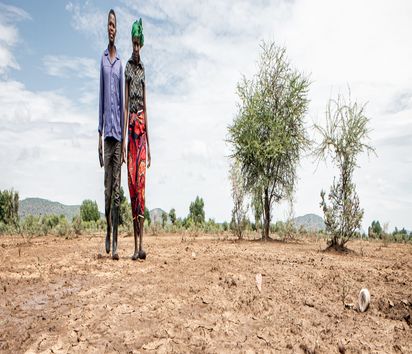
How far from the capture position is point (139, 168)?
5.65 m

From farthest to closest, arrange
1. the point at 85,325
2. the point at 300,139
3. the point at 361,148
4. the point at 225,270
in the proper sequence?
the point at 300,139 < the point at 361,148 < the point at 225,270 < the point at 85,325

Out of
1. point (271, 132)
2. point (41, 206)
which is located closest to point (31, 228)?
point (271, 132)

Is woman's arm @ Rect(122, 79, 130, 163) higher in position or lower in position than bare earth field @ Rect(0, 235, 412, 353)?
higher

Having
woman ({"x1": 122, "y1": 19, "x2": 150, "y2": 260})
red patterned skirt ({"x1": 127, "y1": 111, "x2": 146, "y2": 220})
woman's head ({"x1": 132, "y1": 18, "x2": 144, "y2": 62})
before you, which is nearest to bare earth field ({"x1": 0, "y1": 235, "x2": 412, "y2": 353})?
woman ({"x1": 122, "y1": 19, "x2": 150, "y2": 260})

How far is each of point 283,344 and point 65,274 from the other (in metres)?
2.95

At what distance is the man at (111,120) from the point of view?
5547mm

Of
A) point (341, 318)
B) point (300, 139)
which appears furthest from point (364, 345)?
point (300, 139)

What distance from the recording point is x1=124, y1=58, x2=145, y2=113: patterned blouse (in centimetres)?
571

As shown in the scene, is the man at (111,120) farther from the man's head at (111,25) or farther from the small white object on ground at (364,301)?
the small white object on ground at (364,301)

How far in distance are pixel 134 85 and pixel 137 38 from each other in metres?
0.71

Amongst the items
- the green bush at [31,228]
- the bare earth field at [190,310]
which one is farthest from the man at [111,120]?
the green bush at [31,228]

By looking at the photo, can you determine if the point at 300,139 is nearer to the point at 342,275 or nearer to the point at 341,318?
the point at 342,275

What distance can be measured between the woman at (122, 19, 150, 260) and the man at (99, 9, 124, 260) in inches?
4.7

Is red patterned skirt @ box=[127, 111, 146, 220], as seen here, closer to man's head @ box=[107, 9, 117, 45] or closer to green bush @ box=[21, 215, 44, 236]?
man's head @ box=[107, 9, 117, 45]
